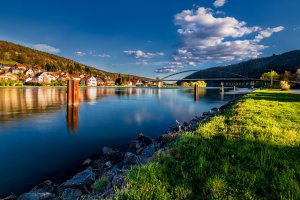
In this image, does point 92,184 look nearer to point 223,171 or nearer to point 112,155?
point 223,171

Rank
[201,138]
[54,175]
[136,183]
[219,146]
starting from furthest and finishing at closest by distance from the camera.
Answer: [54,175], [201,138], [219,146], [136,183]

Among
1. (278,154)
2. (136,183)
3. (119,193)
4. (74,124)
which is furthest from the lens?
(74,124)

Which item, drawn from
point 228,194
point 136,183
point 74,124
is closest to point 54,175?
point 136,183

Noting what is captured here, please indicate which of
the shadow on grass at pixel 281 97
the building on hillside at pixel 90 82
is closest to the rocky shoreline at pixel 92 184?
the shadow on grass at pixel 281 97

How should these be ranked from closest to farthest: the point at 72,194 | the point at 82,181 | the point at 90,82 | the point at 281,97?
the point at 72,194 → the point at 82,181 → the point at 281,97 → the point at 90,82

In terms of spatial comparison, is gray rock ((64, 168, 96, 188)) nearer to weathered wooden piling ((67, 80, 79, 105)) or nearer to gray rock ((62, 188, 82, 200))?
gray rock ((62, 188, 82, 200))

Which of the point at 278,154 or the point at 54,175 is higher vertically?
the point at 278,154

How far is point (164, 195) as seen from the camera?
342 centimetres

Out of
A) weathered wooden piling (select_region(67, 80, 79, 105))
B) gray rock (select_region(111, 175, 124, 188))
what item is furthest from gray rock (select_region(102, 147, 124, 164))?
weathered wooden piling (select_region(67, 80, 79, 105))

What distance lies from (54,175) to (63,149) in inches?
134

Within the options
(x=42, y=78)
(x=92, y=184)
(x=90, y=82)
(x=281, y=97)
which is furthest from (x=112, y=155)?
(x=90, y=82)

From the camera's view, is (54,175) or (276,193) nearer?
(276,193)

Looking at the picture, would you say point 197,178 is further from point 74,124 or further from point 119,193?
point 74,124

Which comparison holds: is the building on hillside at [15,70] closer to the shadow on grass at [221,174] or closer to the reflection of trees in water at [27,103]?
the reflection of trees in water at [27,103]
